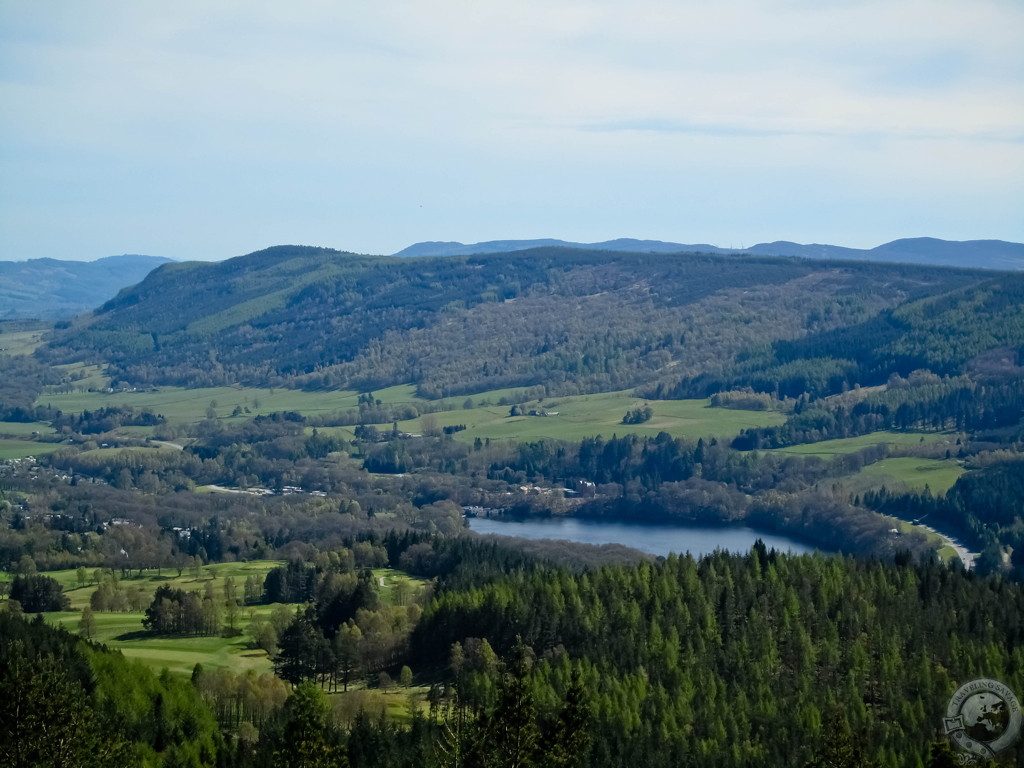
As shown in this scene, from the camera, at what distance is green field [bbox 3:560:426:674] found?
86562 millimetres

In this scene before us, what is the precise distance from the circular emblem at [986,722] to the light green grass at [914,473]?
104m

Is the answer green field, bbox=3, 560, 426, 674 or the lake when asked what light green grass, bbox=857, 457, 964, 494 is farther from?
green field, bbox=3, 560, 426, 674

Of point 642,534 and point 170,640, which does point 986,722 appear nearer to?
point 170,640

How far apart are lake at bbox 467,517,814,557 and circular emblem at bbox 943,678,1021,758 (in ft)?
288

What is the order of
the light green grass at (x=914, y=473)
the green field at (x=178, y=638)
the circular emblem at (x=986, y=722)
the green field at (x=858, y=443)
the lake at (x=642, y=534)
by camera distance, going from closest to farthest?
the circular emblem at (x=986, y=722)
the green field at (x=178, y=638)
the lake at (x=642, y=534)
the light green grass at (x=914, y=473)
the green field at (x=858, y=443)

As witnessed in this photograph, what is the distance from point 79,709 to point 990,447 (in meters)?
147

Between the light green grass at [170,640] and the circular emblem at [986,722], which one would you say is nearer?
the circular emblem at [986,722]

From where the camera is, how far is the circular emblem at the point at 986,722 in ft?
171

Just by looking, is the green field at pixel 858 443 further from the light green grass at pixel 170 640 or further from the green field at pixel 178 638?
the light green grass at pixel 170 640

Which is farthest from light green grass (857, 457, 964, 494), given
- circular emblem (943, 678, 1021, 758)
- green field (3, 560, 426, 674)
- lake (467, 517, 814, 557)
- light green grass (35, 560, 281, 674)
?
circular emblem (943, 678, 1021, 758)

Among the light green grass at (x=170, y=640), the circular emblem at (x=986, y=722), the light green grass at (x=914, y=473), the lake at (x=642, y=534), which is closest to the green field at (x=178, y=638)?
the light green grass at (x=170, y=640)

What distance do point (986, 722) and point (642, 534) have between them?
11331 centimetres

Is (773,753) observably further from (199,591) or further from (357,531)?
(357,531)

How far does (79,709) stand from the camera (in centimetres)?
5344
